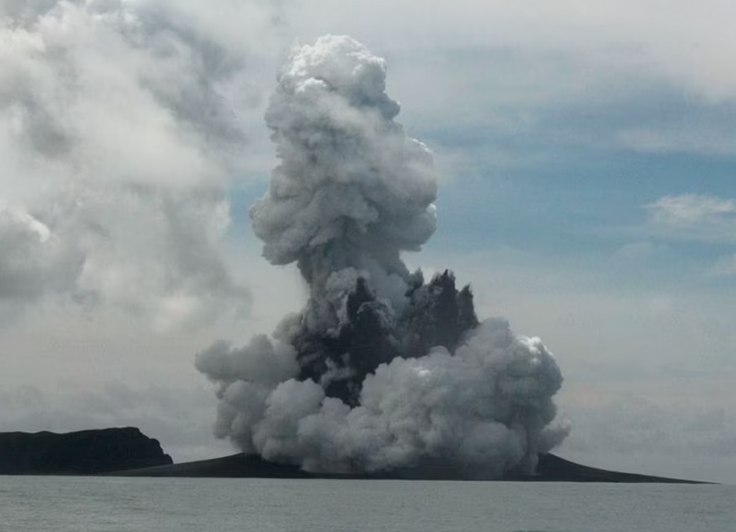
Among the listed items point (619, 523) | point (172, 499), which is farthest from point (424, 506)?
point (172, 499)

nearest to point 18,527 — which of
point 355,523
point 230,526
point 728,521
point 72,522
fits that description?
point 72,522

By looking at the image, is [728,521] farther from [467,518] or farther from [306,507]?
[306,507]

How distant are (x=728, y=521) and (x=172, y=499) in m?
82.1

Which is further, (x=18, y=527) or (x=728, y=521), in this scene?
(x=728, y=521)


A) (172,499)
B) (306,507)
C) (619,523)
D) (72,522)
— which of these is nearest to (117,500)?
(172,499)

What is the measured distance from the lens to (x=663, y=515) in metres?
180

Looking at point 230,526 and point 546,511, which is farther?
point 546,511

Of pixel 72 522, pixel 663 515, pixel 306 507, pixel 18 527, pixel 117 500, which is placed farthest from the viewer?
pixel 117 500

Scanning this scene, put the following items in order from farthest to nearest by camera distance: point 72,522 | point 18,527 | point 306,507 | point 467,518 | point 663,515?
point 663,515 → point 306,507 → point 467,518 → point 72,522 → point 18,527

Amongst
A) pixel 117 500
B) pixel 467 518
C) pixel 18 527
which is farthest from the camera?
pixel 117 500

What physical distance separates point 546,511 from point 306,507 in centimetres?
→ 3294

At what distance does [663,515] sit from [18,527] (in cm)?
9339

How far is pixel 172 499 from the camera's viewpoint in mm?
195750

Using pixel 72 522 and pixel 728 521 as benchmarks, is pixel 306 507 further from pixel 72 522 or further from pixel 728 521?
pixel 728 521
